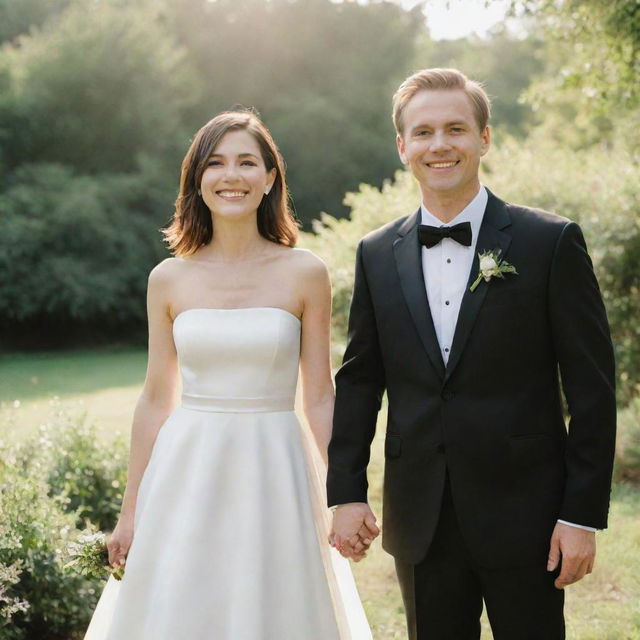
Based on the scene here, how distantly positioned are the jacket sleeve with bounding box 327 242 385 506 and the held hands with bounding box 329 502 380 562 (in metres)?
0.03

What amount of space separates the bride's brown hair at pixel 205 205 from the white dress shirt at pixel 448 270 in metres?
0.81

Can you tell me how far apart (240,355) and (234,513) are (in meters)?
0.57

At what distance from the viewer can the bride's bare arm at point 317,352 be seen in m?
3.18

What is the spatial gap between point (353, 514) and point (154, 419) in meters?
0.99

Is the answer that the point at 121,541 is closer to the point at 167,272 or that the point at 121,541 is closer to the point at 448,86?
the point at 167,272

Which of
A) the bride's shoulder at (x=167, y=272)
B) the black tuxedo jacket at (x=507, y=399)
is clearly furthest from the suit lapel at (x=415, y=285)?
the bride's shoulder at (x=167, y=272)

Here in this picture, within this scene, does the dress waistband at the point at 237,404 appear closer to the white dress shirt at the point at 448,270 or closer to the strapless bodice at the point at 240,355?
the strapless bodice at the point at 240,355

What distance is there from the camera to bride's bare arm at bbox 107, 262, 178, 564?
325cm

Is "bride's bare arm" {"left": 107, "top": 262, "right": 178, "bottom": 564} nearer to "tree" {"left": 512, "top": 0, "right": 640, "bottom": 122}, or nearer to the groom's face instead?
the groom's face

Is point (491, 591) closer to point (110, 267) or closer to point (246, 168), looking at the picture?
point (246, 168)

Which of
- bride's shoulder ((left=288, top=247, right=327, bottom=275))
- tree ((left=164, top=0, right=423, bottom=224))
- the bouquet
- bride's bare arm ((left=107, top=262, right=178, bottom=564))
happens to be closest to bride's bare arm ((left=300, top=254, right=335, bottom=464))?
bride's shoulder ((left=288, top=247, right=327, bottom=275))

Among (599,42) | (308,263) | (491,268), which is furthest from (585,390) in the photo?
(599,42)

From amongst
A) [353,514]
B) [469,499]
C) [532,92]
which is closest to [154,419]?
[353,514]

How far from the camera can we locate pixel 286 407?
318 cm
